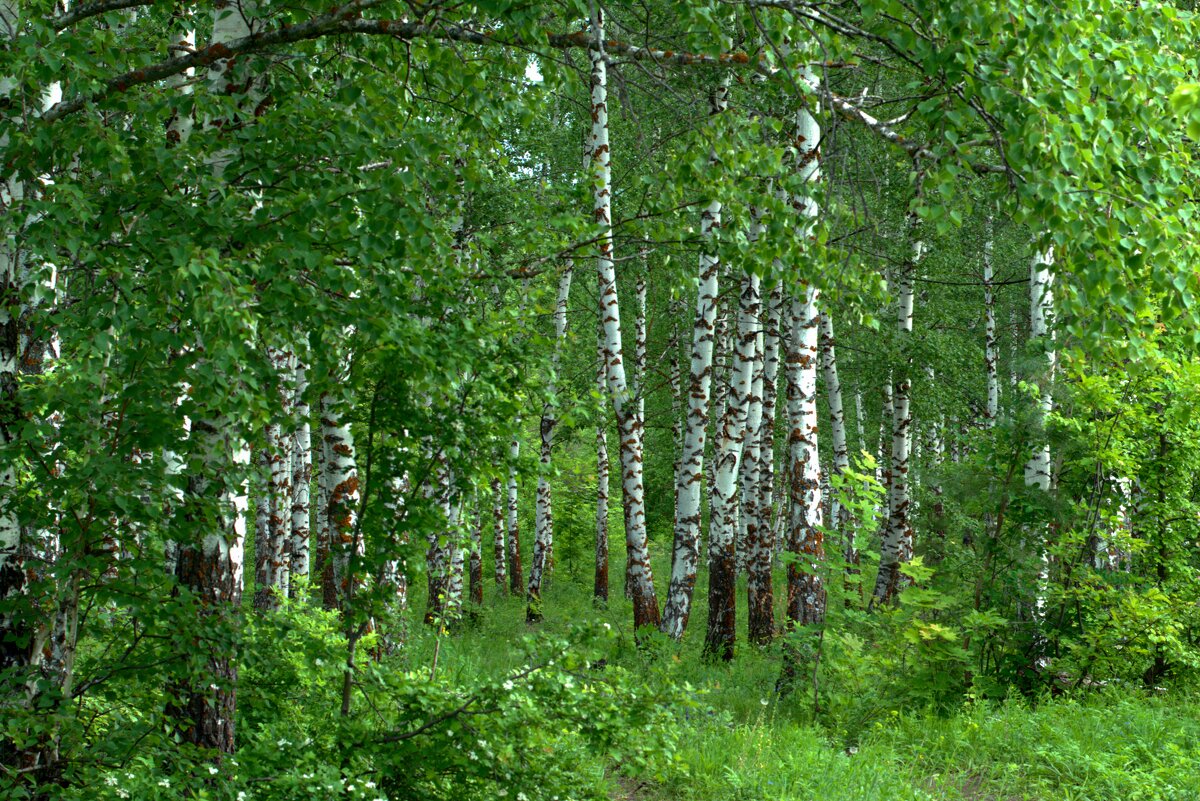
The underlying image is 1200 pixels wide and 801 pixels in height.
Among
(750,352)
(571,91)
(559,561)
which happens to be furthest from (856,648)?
(559,561)

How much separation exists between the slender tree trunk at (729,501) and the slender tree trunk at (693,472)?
0.29m

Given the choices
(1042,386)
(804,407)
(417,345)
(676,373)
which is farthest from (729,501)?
(676,373)

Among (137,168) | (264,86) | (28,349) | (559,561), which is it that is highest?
(264,86)

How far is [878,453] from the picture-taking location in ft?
87.9

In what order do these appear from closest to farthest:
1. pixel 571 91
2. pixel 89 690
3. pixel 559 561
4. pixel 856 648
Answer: pixel 89 690, pixel 571 91, pixel 856 648, pixel 559 561

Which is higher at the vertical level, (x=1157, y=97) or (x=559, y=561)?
(x=1157, y=97)

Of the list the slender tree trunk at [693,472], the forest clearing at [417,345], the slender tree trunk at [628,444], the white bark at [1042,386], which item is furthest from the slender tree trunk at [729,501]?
the white bark at [1042,386]

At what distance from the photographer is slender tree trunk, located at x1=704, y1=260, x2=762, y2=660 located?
10.6 metres

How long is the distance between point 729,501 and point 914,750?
4185 millimetres

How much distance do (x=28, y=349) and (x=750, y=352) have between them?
778cm

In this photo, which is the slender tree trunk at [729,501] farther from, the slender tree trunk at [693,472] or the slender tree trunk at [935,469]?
the slender tree trunk at [935,469]

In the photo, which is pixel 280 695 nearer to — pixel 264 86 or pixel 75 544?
pixel 75 544

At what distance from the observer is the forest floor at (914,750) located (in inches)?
241

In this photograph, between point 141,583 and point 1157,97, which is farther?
point 141,583
